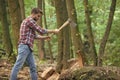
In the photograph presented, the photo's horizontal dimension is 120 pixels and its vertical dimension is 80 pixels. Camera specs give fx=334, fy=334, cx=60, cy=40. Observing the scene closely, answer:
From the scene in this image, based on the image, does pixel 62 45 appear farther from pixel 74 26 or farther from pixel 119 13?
pixel 119 13

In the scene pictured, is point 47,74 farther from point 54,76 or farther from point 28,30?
point 28,30

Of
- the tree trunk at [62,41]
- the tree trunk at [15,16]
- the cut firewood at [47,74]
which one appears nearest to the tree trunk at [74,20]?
the tree trunk at [62,41]

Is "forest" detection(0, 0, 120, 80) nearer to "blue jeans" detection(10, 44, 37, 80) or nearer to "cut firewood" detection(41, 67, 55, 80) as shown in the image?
"cut firewood" detection(41, 67, 55, 80)

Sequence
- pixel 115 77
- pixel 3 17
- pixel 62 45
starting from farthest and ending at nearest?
pixel 3 17
pixel 62 45
pixel 115 77

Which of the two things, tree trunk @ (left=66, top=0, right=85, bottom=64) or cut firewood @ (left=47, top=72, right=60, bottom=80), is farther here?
tree trunk @ (left=66, top=0, right=85, bottom=64)

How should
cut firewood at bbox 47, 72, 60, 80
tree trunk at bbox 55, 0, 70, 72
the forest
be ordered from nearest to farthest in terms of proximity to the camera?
the forest
cut firewood at bbox 47, 72, 60, 80
tree trunk at bbox 55, 0, 70, 72

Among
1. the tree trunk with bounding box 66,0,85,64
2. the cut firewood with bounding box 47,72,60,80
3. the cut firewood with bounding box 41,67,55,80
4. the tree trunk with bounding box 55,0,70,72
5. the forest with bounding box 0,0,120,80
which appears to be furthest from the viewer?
the tree trunk with bounding box 55,0,70,72

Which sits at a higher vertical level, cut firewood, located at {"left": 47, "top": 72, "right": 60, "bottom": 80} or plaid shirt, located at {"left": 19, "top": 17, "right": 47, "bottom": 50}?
plaid shirt, located at {"left": 19, "top": 17, "right": 47, "bottom": 50}

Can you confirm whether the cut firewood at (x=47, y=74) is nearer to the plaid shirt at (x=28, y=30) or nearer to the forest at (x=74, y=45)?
the forest at (x=74, y=45)

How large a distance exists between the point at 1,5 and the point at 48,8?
8.60 m

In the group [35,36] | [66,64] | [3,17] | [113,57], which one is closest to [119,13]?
[113,57]

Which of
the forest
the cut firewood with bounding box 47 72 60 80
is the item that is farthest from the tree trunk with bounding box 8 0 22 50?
the cut firewood with bounding box 47 72 60 80

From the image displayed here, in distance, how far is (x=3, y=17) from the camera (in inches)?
601

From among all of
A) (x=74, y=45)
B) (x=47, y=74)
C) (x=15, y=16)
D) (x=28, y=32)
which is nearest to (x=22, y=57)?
(x=28, y=32)
